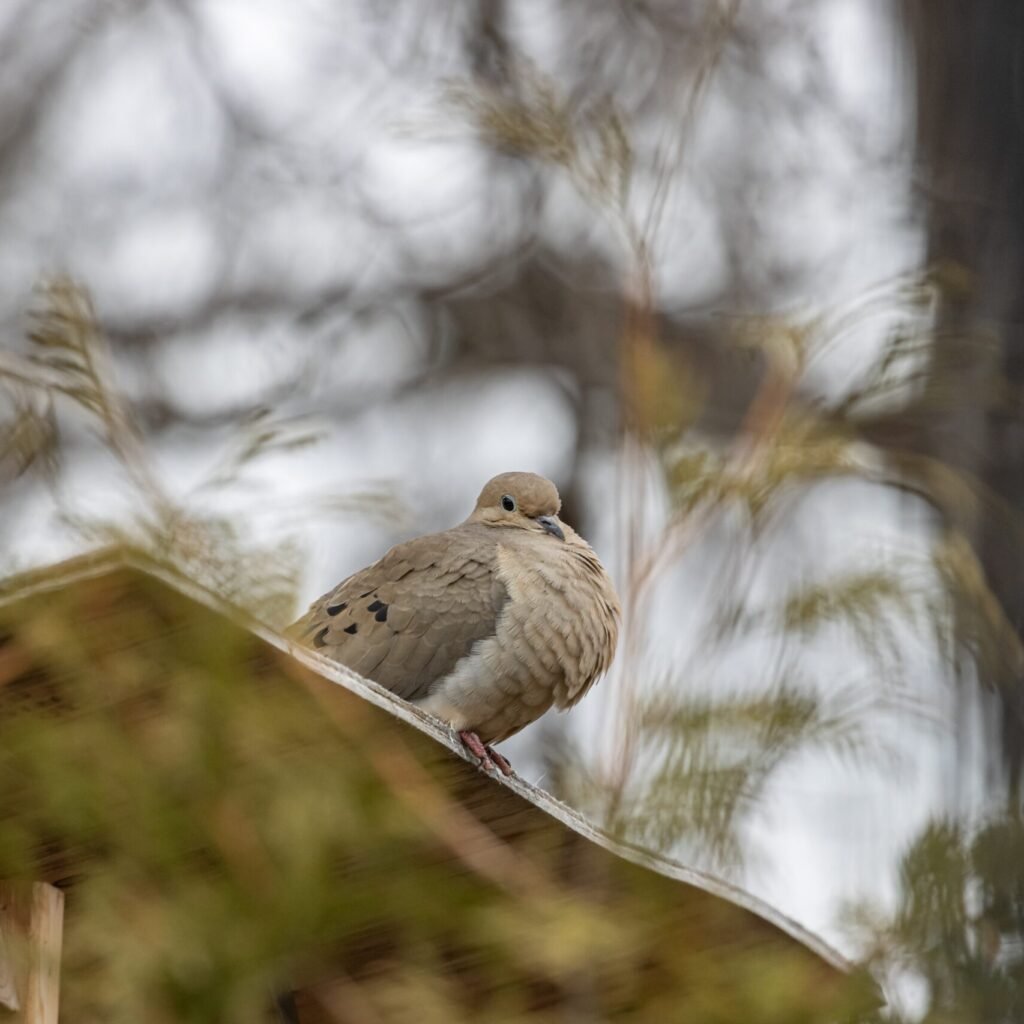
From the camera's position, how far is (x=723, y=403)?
5.36 meters

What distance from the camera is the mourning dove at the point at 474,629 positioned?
10.7 ft

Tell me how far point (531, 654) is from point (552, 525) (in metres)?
0.46

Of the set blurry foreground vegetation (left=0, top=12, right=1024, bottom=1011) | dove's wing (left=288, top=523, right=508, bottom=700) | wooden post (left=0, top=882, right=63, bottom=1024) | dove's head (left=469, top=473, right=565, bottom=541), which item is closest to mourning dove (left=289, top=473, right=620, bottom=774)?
dove's wing (left=288, top=523, right=508, bottom=700)

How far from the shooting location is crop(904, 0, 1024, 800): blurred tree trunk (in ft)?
10.3

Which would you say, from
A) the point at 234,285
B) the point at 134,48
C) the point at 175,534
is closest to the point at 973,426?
the point at 175,534

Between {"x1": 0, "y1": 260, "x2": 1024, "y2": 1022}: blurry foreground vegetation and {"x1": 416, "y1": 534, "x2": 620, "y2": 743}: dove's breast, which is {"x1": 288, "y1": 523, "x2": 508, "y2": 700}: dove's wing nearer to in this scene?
{"x1": 416, "y1": 534, "x2": 620, "y2": 743}: dove's breast

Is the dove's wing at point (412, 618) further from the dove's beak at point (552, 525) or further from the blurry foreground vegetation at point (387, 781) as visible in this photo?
the blurry foreground vegetation at point (387, 781)

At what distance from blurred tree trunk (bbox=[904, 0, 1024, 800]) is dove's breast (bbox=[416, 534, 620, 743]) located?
667 mm

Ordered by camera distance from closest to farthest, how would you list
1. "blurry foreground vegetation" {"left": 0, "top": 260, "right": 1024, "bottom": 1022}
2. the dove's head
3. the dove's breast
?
"blurry foreground vegetation" {"left": 0, "top": 260, "right": 1024, "bottom": 1022}, the dove's breast, the dove's head

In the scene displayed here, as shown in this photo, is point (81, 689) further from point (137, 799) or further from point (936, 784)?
point (936, 784)

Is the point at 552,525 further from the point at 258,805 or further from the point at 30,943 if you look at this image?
the point at 258,805

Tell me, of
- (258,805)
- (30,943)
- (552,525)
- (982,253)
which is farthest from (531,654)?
(258,805)

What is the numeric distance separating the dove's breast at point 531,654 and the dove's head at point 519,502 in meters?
0.31

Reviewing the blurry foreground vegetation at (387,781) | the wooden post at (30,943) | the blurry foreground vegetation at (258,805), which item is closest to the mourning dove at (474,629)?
the blurry foreground vegetation at (387,781)
